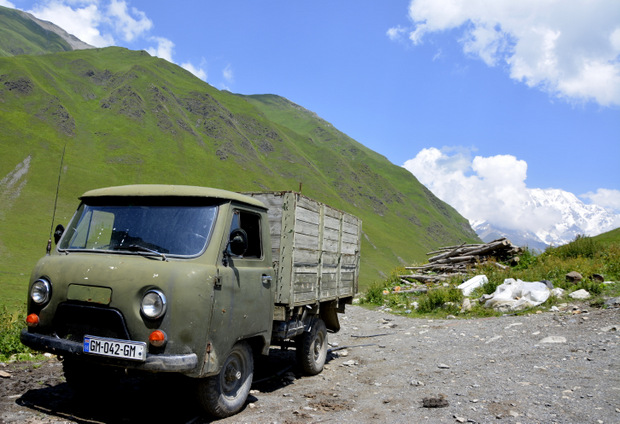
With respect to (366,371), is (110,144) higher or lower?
higher

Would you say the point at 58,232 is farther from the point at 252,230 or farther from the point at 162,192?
the point at 252,230

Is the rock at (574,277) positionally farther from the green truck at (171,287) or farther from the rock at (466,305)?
the green truck at (171,287)

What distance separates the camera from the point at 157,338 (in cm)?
425

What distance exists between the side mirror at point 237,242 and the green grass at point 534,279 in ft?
34.4

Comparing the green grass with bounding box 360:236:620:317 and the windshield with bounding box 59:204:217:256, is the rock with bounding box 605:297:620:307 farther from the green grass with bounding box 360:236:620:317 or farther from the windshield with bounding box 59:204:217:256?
the windshield with bounding box 59:204:217:256

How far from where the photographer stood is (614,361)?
7340 mm

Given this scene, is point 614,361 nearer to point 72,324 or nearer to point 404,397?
point 404,397

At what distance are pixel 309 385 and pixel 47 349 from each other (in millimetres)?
3831

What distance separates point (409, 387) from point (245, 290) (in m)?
3.22

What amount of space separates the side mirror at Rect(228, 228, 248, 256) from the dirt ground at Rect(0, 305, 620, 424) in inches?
59.9

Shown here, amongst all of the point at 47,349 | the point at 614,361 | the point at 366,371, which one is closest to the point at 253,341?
the point at 47,349

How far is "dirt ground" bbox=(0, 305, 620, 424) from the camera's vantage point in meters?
5.15

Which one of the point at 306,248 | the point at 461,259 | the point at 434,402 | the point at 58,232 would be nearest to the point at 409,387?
the point at 434,402

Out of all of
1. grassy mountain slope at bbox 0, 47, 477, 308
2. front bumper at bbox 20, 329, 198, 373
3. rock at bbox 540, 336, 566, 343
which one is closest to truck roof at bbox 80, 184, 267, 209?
front bumper at bbox 20, 329, 198, 373
